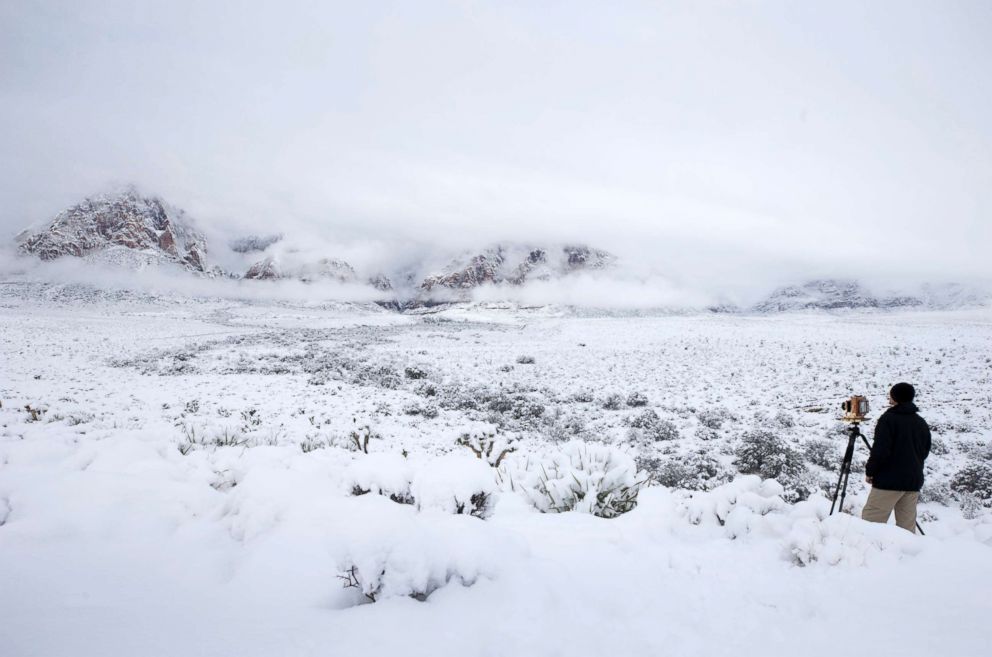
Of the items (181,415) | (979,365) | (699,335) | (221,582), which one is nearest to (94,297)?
(181,415)

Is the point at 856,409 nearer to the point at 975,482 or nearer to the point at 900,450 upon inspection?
the point at 900,450

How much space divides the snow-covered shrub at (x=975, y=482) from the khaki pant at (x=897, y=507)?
355 centimetres

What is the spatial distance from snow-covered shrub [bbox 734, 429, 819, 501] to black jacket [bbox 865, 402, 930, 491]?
8.81 feet

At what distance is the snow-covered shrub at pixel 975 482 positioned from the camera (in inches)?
281

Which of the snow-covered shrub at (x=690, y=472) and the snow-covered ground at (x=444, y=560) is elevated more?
the snow-covered ground at (x=444, y=560)

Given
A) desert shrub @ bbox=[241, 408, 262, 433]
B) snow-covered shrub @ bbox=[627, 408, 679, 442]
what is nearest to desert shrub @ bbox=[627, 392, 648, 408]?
snow-covered shrub @ bbox=[627, 408, 679, 442]

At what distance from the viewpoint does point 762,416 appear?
12.4 m

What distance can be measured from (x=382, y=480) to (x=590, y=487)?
2332mm

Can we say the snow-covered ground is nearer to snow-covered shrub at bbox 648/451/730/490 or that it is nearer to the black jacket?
snow-covered shrub at bbox 648/451/730/490

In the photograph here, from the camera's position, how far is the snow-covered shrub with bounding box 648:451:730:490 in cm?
809

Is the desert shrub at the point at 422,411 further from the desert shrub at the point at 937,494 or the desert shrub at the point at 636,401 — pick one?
the desert shrub at the point at 937,494

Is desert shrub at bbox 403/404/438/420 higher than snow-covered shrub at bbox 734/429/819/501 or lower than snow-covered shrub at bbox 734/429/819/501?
lower

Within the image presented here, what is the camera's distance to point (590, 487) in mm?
4973

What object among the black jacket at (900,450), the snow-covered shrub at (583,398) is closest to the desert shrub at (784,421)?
the snow-covered shrub at (583,398)
